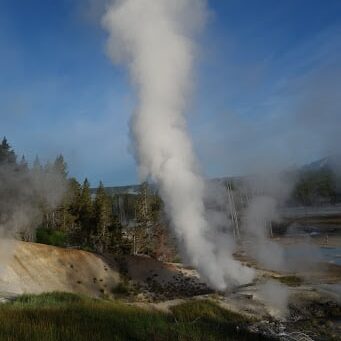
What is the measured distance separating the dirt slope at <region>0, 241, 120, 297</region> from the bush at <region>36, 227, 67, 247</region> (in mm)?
8010

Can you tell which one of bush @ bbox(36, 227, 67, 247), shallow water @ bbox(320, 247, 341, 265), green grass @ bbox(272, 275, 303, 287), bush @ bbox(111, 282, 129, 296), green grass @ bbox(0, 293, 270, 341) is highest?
bush @ bbox(36, 227, 67, 247)

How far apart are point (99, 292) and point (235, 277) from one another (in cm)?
1028

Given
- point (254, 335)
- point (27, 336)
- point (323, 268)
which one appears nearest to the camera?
point (27, 336)

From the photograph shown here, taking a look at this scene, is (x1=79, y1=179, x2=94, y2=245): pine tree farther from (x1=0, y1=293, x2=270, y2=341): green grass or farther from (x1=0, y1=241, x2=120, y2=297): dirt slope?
(x1=0, y1=293, x2=270, y2=341): green grass

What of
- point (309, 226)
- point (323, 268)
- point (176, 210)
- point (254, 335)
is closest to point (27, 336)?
point (254, 335)

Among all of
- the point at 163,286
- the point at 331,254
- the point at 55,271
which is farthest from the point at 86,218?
the point at 331,254

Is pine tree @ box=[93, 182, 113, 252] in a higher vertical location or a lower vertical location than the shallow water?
higher

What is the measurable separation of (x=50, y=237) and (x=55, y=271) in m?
11.9

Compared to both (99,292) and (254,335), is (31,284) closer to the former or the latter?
(99,292)

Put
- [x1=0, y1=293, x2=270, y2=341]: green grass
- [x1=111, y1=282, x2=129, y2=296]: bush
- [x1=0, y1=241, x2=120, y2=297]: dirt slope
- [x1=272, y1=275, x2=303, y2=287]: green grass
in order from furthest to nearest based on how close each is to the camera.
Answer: [x1=272, y1=275, x2=303, y2=287]: green grass < [x1=111, y1=282, x2=129, y2=296]: bush < [x1=0, y1=241, x2=120, y2=297]: dirt slope < [x1=0, y1=293, x2=270, y2=341]: green grass

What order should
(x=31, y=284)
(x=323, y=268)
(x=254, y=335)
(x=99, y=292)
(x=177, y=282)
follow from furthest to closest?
(x=323, y=268)
(x=177, y=282)
(x=99, y=292)
(x=31, y=284)
(x=254, y=335)

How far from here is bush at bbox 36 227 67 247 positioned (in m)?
47.1

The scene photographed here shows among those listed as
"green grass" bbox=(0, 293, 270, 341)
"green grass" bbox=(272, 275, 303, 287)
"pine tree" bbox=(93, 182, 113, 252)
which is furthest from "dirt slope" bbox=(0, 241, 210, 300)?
"green grass" bbox=(0, 293, 270, 341)

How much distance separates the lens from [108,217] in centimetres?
5503
